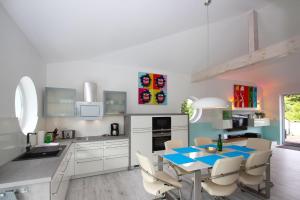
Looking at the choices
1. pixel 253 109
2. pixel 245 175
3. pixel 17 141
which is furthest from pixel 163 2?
pixel 253 109

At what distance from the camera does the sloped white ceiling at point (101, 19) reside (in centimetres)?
165

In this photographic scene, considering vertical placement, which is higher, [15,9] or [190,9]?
[190,9]

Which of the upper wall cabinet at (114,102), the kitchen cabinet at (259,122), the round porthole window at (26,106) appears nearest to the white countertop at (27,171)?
the round porthole window at (26,106)

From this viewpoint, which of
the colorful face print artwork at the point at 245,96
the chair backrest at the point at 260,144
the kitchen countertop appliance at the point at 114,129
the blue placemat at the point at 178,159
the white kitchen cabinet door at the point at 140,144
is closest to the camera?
→ the blue placemat at the point at 178,159

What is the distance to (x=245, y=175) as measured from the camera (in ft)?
8.03

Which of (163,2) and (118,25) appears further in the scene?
(118,25)

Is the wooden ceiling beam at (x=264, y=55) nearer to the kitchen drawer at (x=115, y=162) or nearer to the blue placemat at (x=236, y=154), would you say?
the blue placemat at (x=236, y=154)

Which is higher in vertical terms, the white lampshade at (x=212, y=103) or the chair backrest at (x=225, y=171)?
the white lampshade at (x=212, y=103)

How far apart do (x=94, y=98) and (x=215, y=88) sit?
4342 millimetres

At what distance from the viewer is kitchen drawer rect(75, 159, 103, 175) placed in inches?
127

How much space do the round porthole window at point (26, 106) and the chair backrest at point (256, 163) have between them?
3583mm

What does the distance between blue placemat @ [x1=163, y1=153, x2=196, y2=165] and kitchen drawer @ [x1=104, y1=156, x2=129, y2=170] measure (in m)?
1.56

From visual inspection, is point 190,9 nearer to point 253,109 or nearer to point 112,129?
point 112,129

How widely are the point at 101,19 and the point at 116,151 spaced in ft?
8.98
